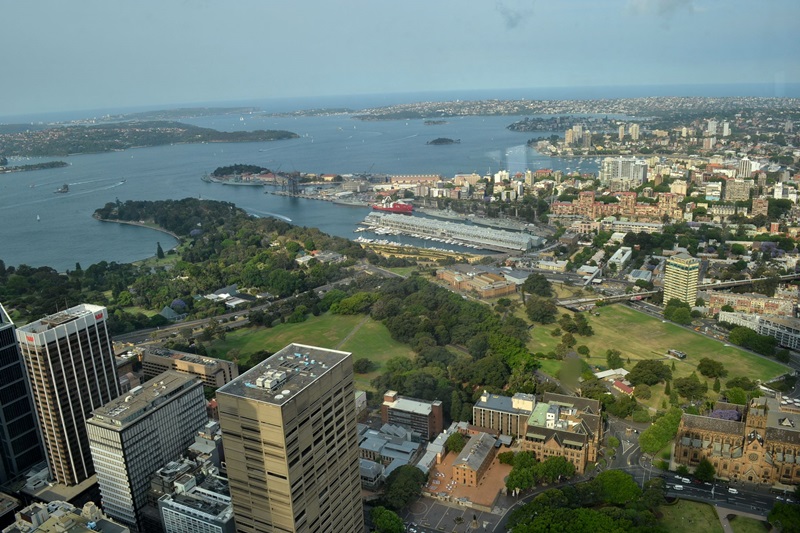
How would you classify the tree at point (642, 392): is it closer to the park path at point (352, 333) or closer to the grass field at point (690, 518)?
the grass field at point (690, 518)

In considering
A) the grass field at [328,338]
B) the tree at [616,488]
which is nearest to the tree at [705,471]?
the tree at [616,488]

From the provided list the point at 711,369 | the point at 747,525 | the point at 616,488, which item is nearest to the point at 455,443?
the point at 616,488

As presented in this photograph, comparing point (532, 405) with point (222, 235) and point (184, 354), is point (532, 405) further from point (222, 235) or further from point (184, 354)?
point (222, 235)

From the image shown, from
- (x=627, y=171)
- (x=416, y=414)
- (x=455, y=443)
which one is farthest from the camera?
(x=627, y=171)

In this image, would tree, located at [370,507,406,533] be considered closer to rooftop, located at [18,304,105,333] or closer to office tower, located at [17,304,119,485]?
office tower, located at [17,304,119,485]

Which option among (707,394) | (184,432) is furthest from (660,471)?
(184,432)

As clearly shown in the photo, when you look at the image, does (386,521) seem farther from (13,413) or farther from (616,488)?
(13,413)

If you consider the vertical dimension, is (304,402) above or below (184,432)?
above
